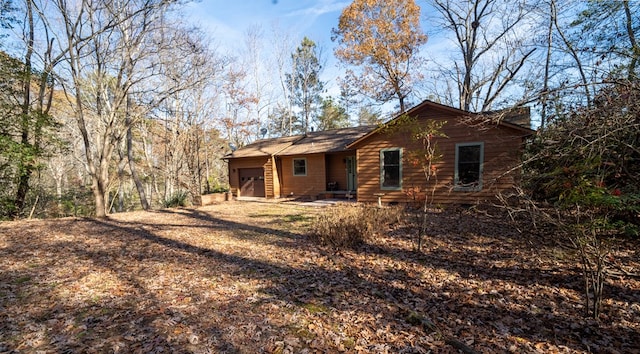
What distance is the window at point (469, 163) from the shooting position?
30.4 ft

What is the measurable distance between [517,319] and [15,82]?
15.2m

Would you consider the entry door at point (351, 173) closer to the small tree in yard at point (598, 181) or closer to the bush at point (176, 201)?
the bush at point (176, 201)

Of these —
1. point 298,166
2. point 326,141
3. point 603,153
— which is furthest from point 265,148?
point 603,153

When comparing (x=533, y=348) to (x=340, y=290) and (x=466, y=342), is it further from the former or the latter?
(x=340, y=290)

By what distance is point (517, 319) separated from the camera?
3.09 m

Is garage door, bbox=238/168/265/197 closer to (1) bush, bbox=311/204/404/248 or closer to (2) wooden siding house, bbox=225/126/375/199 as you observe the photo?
(2) wooden siding house, bbox=225/126/375/199

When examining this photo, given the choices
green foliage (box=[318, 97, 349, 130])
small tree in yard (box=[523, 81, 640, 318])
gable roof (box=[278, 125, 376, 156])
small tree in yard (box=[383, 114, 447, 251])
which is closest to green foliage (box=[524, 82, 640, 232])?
small tree in yard (box=[523, 81, 640, 318])

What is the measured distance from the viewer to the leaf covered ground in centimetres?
268

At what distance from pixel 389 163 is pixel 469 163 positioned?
9.40 feet

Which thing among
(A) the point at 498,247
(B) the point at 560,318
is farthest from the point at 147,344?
(A) the point at 498,247

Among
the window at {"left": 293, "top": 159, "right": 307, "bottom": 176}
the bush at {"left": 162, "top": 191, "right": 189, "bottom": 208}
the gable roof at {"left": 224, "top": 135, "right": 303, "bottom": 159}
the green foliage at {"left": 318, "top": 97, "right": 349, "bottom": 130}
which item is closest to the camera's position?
the bush at {"left": 162, "top": 191, "right": 189, "bottom": 208}

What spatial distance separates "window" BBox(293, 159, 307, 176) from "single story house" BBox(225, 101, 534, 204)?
0.06 metres

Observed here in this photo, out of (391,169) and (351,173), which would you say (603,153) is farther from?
(351,173)

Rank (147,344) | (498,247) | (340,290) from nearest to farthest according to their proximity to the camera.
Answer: (147,344) < (340,290) < (498,247)
